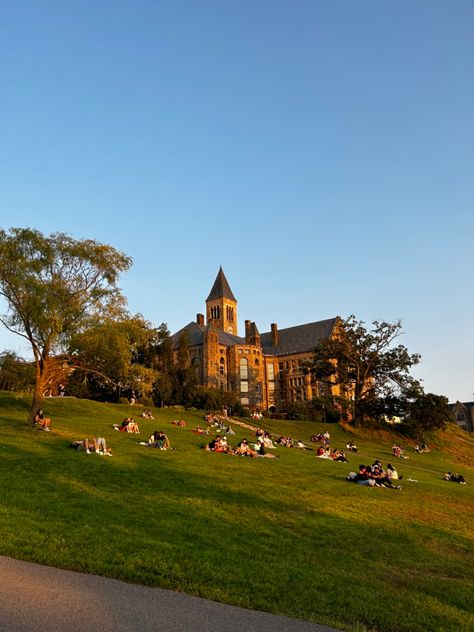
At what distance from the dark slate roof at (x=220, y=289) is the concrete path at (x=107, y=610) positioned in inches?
5034

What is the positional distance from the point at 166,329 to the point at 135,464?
2126 inches

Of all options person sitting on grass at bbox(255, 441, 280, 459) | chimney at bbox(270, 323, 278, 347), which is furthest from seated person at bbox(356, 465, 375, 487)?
chimney at bbox(270, 323, 278, 347)

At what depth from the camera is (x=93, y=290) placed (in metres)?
31.2

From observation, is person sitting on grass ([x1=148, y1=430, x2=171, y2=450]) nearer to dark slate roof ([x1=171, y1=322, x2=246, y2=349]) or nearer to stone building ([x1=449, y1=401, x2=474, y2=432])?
dark slate roof ([x1=171, y1=322, x2=246, y2=349])

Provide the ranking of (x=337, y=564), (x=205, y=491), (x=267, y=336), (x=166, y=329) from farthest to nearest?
(x=267, y=336)
(x=166, y=329)
(x=205, y=491)
(x=337, y=564)

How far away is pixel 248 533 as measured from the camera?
500 inches

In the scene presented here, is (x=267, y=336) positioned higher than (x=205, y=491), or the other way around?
(x=267, y=336)

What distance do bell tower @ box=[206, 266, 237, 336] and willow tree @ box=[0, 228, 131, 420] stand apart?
9967 cm

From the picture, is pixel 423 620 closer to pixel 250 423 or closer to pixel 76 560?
pixel 76 560

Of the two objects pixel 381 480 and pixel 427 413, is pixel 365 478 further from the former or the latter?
pixel 427 413

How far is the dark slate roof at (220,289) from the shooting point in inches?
5389

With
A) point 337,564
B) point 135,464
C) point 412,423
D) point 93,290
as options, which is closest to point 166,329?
point 412,423

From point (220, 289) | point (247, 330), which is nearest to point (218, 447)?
point (247, 330)

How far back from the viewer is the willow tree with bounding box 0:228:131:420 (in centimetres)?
2817
